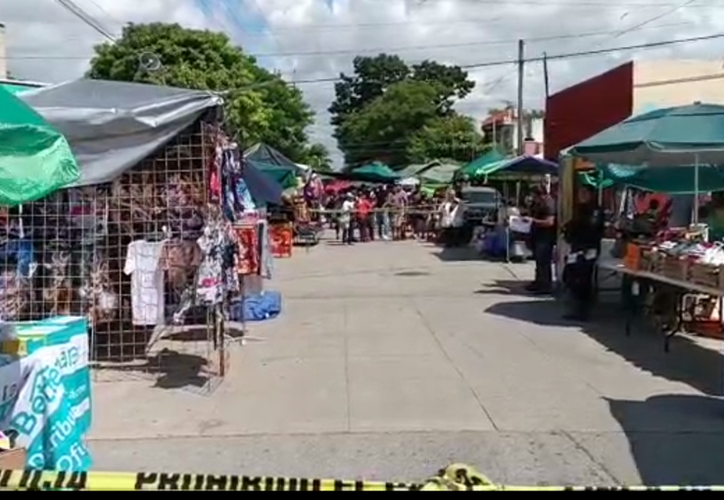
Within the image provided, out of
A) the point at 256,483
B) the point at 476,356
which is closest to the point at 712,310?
the point at 476,356

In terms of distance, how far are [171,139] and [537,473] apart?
5.01 meters

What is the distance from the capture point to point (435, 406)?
834 centimetres

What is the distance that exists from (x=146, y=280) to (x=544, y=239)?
28.8ft

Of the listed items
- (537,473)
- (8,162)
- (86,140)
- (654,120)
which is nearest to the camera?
(8,162)

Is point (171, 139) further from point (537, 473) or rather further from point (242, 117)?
point (242, 117)

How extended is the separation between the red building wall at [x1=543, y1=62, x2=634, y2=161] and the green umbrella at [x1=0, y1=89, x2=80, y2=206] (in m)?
19.5

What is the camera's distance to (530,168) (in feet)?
76.7

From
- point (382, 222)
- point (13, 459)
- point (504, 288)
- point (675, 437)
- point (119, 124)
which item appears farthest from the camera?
point (382, 222)

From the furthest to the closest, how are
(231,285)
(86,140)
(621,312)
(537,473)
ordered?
(621,312), (231,285), (86,140), (537,473)

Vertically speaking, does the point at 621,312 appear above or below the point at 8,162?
below

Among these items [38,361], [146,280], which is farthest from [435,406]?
[38,361]

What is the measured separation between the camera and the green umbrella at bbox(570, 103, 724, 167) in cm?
1134

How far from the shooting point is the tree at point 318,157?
79506mm

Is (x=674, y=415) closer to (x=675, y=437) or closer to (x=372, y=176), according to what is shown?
(x=675, y=437)
